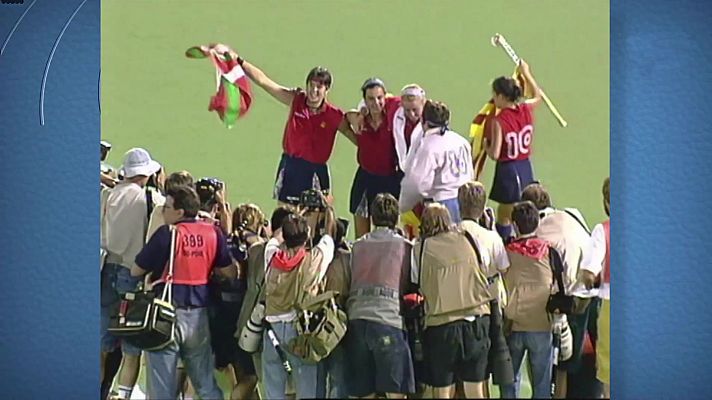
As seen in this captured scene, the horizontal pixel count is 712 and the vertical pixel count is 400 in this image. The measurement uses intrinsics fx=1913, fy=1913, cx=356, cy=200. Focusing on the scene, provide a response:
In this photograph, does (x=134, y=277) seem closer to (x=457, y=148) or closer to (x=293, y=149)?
(x=293, y=149)

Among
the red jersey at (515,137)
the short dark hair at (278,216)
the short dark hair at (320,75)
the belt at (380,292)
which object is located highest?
the short dark hair at (320,75)

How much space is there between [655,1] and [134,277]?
2606 millimetres

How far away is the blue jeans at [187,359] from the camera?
8391 mm

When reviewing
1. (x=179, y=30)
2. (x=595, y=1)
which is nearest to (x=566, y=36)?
(x=595, y=1)

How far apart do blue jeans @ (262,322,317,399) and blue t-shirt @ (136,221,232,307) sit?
1.11 ft

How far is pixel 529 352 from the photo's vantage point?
8.38 metres

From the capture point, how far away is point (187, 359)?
8.40 meters

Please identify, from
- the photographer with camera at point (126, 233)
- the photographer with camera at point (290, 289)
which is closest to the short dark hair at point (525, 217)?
the photographer with camera at point (290, 289)

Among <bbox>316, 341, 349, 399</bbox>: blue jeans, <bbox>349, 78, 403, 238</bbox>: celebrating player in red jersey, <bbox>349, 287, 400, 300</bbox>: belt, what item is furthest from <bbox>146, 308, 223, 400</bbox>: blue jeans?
<bbox>349, 78, 403, 238</bbox>: celebrating player in red jersey

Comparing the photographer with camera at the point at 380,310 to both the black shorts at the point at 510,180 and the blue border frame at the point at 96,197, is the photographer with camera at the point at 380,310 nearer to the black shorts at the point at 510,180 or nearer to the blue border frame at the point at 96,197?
the black shorts at the point at 510,180

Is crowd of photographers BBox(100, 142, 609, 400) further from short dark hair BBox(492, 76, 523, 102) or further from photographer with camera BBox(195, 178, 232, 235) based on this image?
short dark hair BBox(492, 76, 523, 102)

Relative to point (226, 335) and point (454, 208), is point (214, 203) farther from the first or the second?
point (454, 208)

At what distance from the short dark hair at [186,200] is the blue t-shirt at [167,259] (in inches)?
2.0

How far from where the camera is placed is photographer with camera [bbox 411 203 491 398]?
27.3 ft
